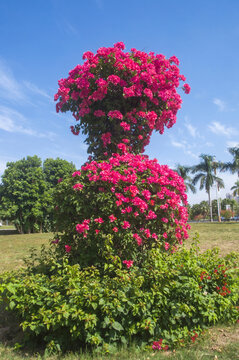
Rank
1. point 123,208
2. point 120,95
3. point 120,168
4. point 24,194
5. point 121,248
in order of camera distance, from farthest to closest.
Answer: point 24,194, point 120,95, point 120,168, point 121,248, point 123,208

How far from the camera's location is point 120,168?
490 centimetres

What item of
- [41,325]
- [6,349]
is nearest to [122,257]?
[41,325]

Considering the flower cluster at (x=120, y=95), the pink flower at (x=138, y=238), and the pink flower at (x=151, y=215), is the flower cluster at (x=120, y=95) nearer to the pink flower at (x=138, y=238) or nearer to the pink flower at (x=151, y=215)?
the pink flower at (x=151, y=215)

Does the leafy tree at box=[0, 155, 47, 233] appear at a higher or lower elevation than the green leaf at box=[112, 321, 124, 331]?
higher

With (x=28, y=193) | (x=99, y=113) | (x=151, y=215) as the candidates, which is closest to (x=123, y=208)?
(x=151, y=215)

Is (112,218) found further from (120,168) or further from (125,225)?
(120,168)

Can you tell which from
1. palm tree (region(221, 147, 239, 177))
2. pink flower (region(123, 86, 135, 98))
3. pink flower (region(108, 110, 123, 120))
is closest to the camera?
pink flower (region(123, 86, 135, 98))

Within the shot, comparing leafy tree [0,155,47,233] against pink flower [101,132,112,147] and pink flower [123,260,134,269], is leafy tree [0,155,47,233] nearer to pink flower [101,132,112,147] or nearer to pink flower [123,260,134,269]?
pink flower [101,132,112,147]

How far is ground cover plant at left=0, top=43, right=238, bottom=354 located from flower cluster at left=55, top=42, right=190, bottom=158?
0.02 metres

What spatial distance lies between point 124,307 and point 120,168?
2.35 m

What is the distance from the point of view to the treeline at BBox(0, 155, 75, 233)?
3162 centimetres

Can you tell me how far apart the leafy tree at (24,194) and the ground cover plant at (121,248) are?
89.1 feet

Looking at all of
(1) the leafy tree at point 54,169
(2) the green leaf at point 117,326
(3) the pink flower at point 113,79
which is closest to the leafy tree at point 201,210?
(1) the leafy tree at point 54,169

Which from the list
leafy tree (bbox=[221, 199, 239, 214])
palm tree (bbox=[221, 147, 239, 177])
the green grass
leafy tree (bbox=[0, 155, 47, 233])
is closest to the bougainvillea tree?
the green grass
